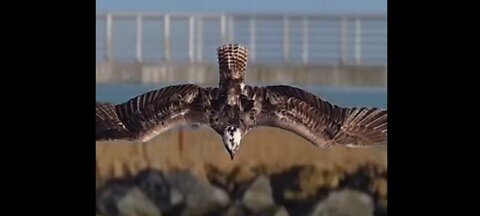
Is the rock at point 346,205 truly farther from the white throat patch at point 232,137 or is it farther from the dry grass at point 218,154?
the white throat patch at point 232,137

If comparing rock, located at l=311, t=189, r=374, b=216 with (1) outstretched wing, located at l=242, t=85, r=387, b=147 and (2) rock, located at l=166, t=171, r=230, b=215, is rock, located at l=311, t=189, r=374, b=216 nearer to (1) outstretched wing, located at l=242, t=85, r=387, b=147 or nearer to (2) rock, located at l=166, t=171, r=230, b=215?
(1) outstretched wing, located at l=242, t=85, r=387, b=147

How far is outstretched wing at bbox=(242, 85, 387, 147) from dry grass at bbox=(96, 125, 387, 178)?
49 millimetres

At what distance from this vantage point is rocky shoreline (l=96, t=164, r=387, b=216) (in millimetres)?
5918

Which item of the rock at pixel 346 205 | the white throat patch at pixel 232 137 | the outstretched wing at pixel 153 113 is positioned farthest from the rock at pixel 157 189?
the rock at pixel 346 205

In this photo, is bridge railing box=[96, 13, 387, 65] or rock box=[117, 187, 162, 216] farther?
rock box=[117, 187, 162, 216]

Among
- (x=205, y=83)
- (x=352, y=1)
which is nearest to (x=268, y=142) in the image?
(x=205, y=83)

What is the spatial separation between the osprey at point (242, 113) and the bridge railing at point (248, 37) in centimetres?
15

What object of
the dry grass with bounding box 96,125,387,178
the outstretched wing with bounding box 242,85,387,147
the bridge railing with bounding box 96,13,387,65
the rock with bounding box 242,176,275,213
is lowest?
the rock with bounding box 242,176,275,213

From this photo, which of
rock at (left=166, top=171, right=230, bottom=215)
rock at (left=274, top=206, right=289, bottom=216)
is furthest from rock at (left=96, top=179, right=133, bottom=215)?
rock at (left=274, top=206, right=289, bottom=216)

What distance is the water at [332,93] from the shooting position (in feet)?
19.2

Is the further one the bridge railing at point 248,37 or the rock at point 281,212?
the rock at point 281,212
